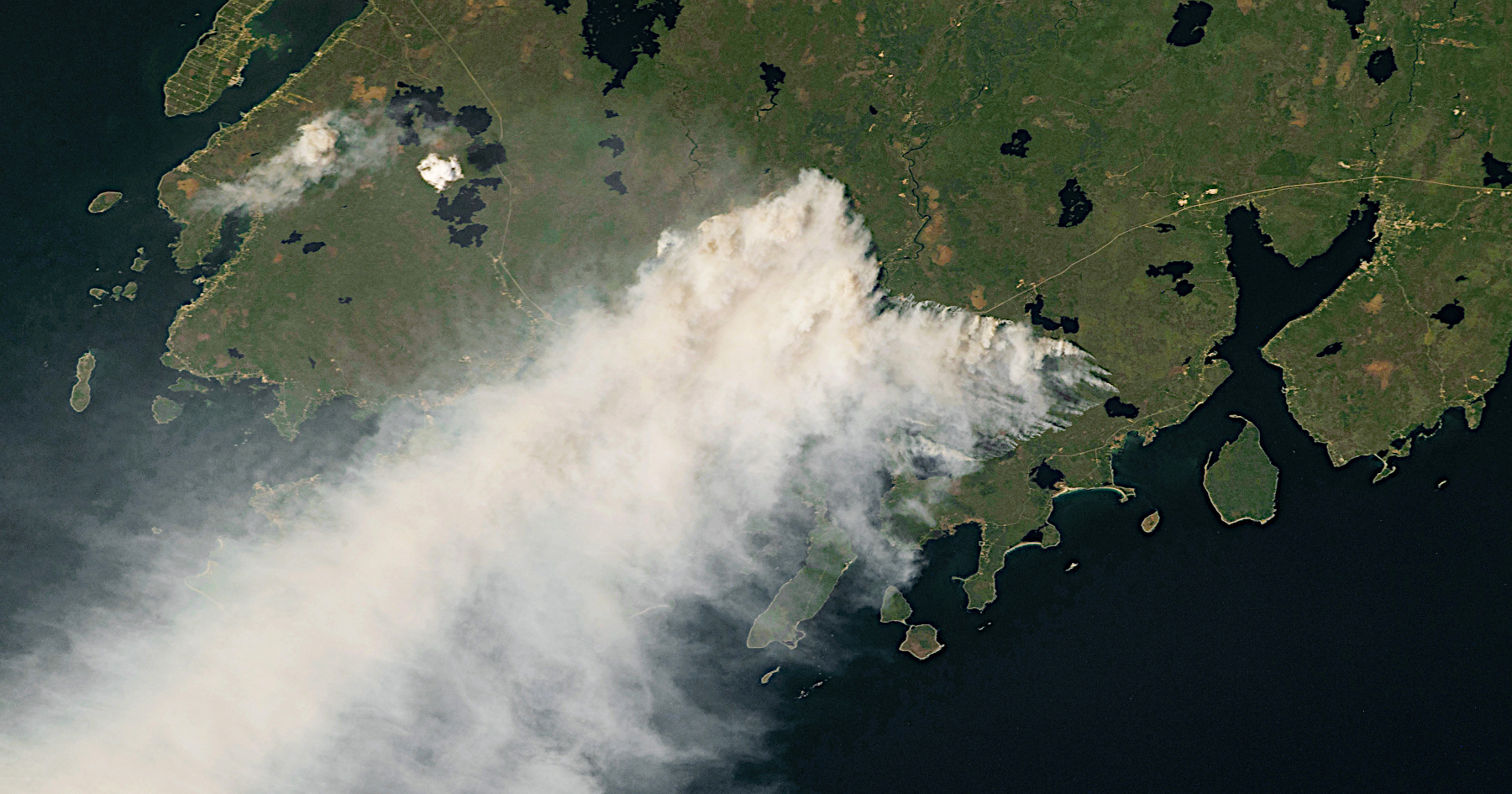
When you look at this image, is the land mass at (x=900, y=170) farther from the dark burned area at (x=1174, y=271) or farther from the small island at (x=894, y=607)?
the small island at (x=894, y=607)

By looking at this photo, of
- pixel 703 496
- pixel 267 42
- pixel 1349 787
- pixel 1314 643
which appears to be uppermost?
pixel 267 42

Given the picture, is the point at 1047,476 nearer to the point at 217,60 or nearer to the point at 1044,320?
the point at 1044,320

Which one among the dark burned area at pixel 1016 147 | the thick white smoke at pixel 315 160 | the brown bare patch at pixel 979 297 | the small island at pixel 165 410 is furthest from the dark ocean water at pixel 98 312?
the brown bare patch at pixel 979 297

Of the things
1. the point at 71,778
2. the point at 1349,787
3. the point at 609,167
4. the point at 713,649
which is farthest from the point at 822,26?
the point at 71,778

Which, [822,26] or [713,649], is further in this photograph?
[713,649]

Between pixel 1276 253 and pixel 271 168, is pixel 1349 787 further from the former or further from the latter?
pixel 271 168

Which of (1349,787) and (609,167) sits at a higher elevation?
(609,167)
